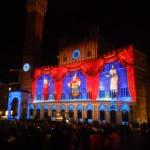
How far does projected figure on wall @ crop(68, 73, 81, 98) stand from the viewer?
134 feet

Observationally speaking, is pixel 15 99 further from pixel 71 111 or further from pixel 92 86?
pixel 92 86

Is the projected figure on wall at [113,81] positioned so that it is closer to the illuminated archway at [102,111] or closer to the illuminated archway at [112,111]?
the illuminated archway at [112,111]

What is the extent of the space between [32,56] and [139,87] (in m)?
28.4

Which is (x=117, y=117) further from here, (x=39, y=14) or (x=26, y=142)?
(x=39, y=14)

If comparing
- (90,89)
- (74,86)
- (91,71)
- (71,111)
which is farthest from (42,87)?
(91,71)

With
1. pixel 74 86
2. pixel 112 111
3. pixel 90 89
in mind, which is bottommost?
pixel 112 111

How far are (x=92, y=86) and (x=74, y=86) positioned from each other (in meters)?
4.41

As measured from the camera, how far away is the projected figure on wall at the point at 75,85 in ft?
134

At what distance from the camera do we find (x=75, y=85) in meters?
41.2

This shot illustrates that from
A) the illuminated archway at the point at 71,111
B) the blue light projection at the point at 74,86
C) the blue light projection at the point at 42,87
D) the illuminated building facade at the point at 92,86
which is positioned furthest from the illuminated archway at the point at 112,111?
the blue light projection at the point at 42,87

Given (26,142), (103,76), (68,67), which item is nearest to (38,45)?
(68,67)

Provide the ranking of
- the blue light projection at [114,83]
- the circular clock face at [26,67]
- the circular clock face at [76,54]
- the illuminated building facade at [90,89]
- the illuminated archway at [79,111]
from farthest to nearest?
the circular clock face at [26,67], the circular clock face at [76,54], the illuminated archway at [79,111], the blue light projection at [114,83], the illuminated building facade at [90,89]

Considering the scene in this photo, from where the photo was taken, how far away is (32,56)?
53094 millimetres

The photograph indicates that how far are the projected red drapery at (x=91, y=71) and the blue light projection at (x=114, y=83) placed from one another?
28.9 inches
